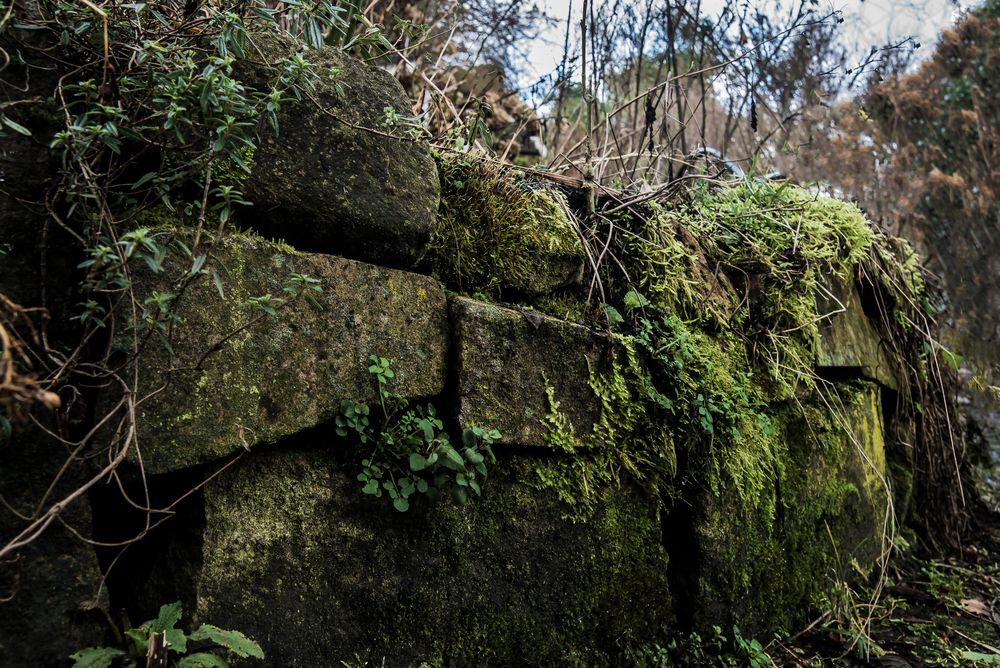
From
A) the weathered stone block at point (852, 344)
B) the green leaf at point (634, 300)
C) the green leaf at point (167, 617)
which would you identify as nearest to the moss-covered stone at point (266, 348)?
the green leaf at point (167, 617)

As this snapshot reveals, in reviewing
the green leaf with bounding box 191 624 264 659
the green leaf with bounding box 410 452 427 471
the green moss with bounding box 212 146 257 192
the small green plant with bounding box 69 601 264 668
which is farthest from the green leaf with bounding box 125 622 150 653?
the green moss with bounding box 212 146 257 192

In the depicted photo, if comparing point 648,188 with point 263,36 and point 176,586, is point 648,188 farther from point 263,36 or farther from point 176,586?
point 176,586

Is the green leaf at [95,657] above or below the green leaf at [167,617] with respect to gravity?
below

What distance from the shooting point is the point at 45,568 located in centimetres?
147

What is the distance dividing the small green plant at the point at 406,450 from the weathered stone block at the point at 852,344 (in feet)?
6.16

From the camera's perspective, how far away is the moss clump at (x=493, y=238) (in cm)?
220

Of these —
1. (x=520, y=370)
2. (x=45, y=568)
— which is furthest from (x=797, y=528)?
(x=45, y=568)

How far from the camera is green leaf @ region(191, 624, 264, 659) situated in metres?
1.47

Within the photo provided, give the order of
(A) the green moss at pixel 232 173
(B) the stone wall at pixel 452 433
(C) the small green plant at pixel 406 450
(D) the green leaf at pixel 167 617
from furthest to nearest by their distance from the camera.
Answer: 1. (C) the small green plant at pixel 406 450
2. (A) the green moss at pixel 232 173
3. (B) the stone wall at pixel 452 433
4. (D) the green leaf at pixel 167 617

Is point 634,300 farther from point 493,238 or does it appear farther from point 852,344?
point 852,344

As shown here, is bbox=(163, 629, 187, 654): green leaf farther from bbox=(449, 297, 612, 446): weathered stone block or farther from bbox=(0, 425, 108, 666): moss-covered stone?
bbox=(449, 297, 612, 446): weathered stone block

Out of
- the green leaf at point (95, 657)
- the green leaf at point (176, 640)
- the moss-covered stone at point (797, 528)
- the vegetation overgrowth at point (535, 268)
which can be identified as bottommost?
the green leaf at point (95, 657)

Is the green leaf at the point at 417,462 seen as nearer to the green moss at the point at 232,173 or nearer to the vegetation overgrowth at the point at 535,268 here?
the vegetation overgrowth at the point at 535,268

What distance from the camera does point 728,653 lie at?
2.31 meters
